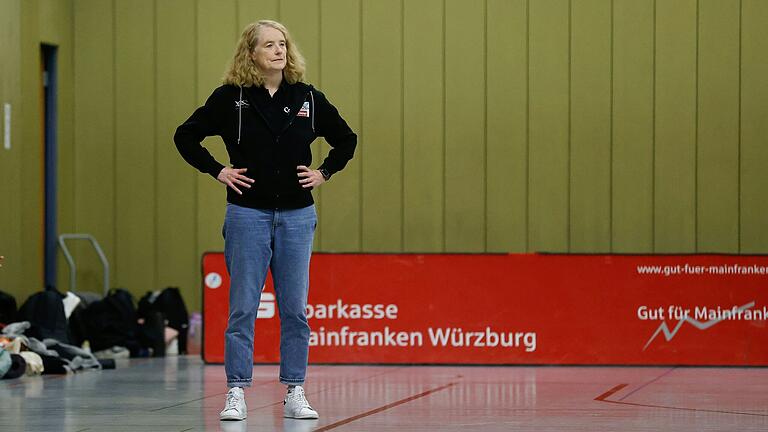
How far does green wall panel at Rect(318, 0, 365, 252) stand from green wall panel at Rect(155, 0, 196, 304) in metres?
1.28

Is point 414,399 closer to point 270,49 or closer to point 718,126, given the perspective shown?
point 270,49

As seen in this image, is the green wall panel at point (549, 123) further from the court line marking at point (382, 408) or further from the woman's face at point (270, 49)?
the woman's face at point (270, 49)

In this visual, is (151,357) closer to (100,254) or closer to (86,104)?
(100,254)

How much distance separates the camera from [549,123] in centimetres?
1188

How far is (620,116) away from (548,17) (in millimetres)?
1134

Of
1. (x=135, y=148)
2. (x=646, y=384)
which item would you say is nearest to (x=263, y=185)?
(x=646, y=384)

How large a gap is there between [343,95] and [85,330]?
10.7 feet

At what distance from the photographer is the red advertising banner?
30.6 ft

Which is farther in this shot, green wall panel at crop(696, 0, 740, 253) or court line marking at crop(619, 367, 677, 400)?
green wall panel at crop(696, 0, 740, 253)

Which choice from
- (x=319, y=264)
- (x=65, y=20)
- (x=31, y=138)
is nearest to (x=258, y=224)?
(x=319, y=264)

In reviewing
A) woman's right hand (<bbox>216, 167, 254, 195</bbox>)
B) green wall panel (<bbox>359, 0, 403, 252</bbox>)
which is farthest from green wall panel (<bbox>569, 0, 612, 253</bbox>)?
woman's right hand (<bbox>216, 167, 254, 195</bbox>)

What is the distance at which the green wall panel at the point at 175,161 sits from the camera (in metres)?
12.3

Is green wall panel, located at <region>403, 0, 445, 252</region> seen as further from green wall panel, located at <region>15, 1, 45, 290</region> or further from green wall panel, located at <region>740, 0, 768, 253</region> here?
green wall panel, located at <region>15, 1, 45, 290</region>

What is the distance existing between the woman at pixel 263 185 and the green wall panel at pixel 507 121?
6306mm
